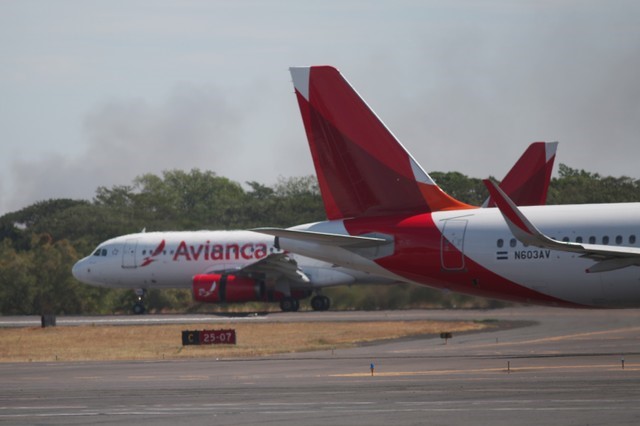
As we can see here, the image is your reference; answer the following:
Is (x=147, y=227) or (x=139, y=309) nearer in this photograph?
(x=139, y=309)

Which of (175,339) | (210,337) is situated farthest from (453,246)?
(175,339)

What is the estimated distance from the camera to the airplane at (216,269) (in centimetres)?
5869

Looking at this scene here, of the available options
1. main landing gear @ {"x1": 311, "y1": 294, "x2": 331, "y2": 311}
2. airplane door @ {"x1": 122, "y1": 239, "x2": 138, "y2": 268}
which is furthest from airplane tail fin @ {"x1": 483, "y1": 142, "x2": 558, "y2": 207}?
airplane door @ {"x1": 122, "y1": 239, "x2": 138, "y2": 268}

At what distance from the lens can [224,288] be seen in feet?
192

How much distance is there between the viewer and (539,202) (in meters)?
40.5

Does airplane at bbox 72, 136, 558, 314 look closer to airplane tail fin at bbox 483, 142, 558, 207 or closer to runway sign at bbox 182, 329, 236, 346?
airplane tail fin at bbox 483, 142, 558, 207

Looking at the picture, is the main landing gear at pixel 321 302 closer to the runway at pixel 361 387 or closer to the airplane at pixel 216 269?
the airplane at pixel 216 269

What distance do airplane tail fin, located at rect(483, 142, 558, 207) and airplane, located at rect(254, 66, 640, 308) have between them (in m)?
11.1

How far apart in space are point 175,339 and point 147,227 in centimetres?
4865

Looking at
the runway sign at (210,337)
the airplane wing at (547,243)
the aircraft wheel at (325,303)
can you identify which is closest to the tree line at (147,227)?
the aircraft wheel at (325,303)

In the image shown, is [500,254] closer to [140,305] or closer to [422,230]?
[422,230]

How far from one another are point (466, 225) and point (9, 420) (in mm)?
13598

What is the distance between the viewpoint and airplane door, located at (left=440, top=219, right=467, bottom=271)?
28.8 meters

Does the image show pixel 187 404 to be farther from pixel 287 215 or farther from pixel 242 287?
pixel 287 215
